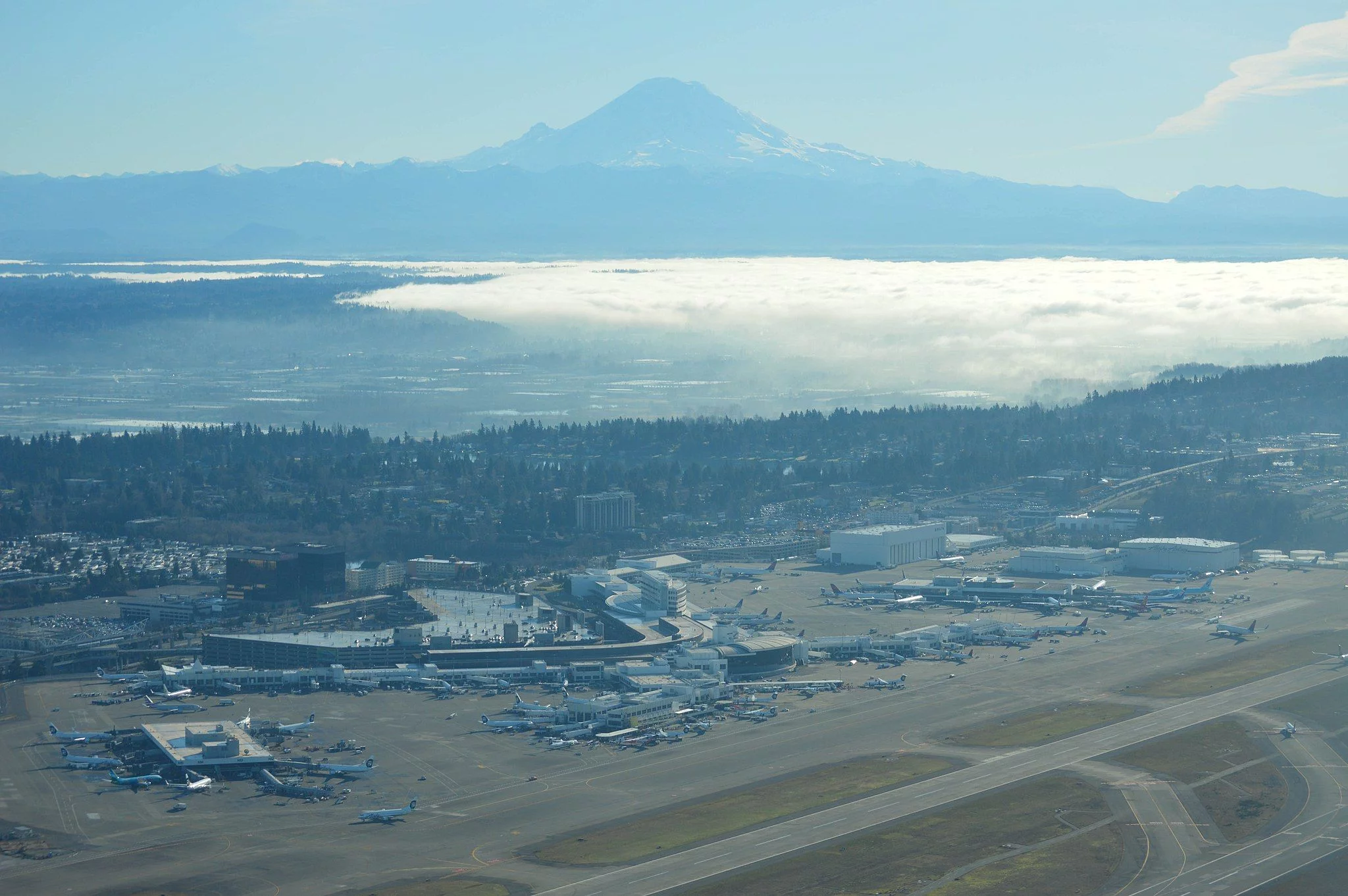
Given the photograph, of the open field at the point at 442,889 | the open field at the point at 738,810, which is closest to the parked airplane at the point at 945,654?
the open field at the point at 738,810

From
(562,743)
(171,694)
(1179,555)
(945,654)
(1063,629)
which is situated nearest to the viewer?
(562,743)

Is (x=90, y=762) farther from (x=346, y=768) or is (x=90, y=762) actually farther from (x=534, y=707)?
(x=534, y=707)

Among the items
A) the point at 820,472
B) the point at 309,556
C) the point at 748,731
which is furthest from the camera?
the point at 820,472

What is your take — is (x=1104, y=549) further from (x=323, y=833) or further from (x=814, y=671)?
(x=323, y=833)

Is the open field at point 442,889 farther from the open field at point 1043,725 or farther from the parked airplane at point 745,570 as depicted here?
the parked airplane at point 745,570

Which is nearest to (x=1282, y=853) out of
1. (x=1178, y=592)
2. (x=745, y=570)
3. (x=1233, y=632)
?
(x=1233, y=632)

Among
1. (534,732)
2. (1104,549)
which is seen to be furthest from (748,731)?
(1104,549)

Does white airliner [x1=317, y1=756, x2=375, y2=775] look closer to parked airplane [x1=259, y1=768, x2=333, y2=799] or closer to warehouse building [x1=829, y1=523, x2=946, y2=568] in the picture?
parked airplane [x1=259, y1=768, x2=333, y2=799]
